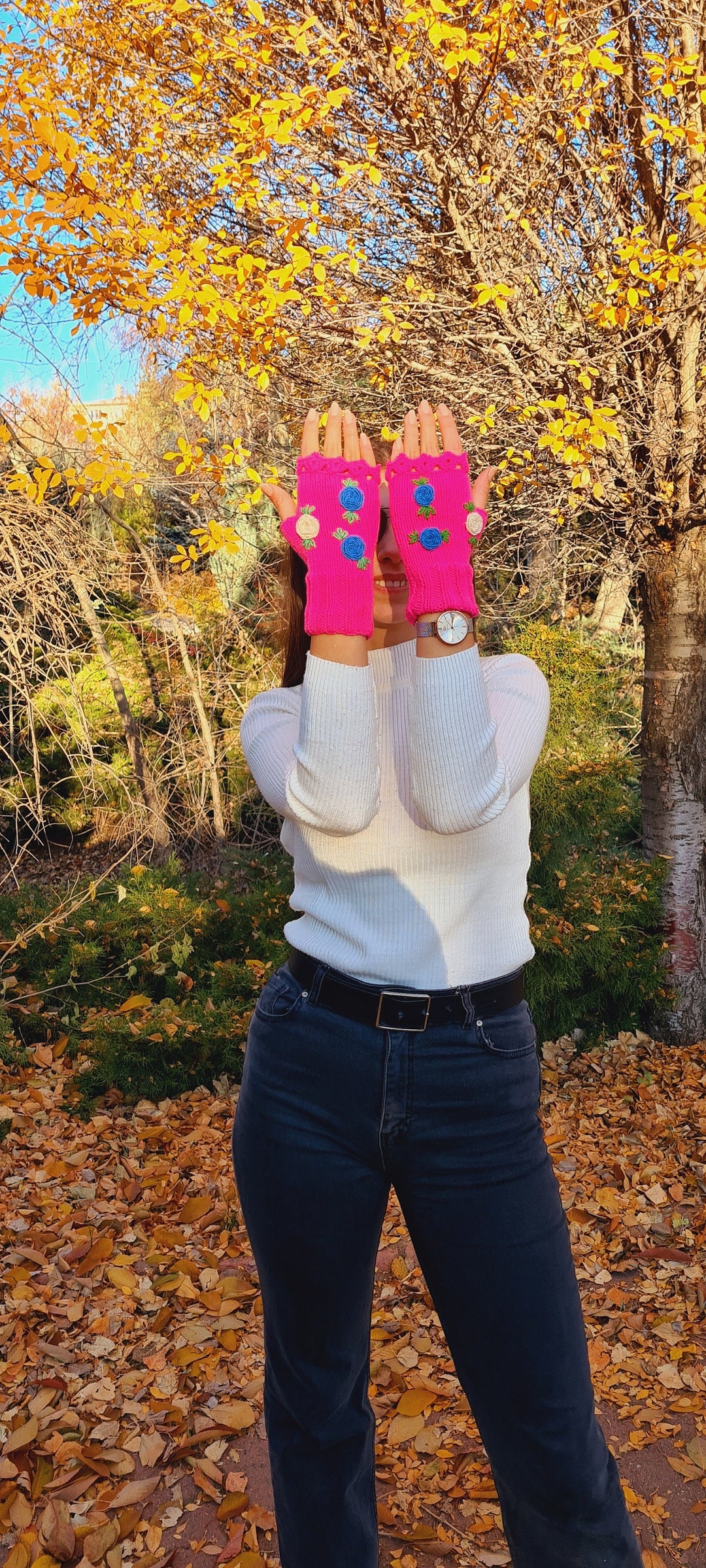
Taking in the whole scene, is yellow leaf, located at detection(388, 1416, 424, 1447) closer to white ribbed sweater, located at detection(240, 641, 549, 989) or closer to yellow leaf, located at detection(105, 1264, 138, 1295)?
yellow leaf, located at detection(105, 1264, 138, 1295)

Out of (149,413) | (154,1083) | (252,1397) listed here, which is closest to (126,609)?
(149,413)

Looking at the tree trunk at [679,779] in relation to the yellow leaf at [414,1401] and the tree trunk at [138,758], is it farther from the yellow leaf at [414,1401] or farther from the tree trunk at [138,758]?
the tree trunk at [138,758]

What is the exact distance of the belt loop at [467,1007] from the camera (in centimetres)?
130

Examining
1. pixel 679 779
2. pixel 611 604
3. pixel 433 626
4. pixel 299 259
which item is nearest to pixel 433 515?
pixel 433 626

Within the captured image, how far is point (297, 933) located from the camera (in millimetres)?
1415

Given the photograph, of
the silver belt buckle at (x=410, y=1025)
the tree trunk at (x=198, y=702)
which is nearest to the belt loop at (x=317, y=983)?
the silver belt buckle at (x=410, y=1025)

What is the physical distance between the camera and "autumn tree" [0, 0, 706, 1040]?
2.96m

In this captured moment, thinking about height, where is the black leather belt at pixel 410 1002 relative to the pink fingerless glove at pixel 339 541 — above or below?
below

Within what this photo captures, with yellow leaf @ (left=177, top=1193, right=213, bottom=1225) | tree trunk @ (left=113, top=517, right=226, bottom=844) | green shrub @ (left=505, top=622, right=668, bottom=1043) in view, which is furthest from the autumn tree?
tree trunk @ (left=113, top=517, right=226, bottom=844)

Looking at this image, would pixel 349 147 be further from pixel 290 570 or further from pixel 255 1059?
pixel 255 1059

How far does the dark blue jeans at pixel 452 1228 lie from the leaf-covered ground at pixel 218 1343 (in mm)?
1069

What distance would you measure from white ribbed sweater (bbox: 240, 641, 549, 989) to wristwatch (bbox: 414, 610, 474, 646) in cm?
2

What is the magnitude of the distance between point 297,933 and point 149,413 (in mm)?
7156

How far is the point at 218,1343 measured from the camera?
9.29 feet
